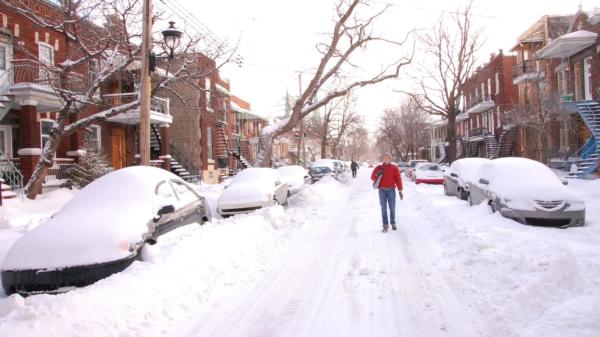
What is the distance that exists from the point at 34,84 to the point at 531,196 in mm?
16009

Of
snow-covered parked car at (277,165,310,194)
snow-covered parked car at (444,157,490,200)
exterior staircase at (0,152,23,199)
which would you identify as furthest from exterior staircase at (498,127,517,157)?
exterior staircase at (0,152,23,199)

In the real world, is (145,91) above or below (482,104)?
below

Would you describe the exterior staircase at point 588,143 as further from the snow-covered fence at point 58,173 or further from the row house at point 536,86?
the snow-covered fence at point 58,173

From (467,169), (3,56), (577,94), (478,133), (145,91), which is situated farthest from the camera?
(478,133)

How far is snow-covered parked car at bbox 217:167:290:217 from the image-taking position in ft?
37.4

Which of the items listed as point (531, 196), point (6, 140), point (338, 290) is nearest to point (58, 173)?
point (6, 140)

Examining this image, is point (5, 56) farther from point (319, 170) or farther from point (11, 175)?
point (319, 170)

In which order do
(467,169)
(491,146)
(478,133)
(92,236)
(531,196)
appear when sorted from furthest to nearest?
(478,133)
(491,146)
(467,169)
(531,196)
(92,236)

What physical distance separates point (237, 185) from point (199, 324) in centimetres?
843

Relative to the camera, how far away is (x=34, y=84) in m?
14.6

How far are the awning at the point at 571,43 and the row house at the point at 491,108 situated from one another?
8458mm

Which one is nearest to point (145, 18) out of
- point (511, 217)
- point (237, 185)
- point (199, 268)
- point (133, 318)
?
point (237, 185)

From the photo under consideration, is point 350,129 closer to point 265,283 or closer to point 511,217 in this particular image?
point 511,217

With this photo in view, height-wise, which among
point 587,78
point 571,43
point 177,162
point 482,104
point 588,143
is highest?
point 571,43
